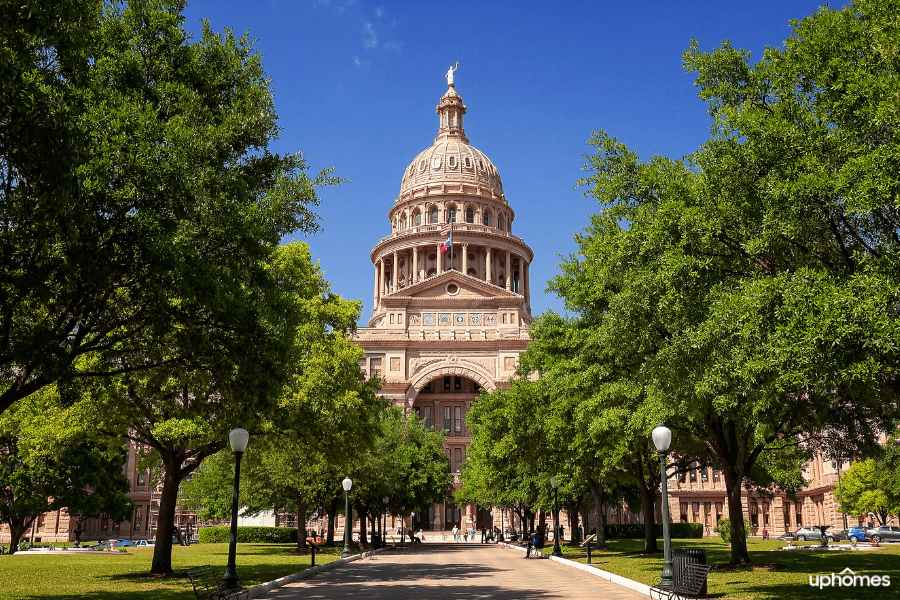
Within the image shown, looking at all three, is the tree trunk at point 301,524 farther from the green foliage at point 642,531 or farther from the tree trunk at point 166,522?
the green foliage at point 642,531

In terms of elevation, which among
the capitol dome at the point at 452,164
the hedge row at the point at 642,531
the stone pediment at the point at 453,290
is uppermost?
the capitol dome at the point at 452,164

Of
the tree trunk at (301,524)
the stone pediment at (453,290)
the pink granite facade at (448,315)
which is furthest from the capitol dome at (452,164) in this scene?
the tree trunk at (301,524)

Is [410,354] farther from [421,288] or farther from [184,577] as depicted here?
[184,577]

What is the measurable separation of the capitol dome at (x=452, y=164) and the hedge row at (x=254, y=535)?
6484 centimetres

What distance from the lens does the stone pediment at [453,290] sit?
90875 millimetres

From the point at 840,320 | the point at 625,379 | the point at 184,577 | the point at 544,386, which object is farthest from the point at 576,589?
the point at 544,386

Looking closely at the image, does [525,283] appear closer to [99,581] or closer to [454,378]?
[454,378]


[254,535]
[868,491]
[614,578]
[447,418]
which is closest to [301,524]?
[614,578]

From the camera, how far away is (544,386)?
3312 cm

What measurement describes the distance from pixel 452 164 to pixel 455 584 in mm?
104485

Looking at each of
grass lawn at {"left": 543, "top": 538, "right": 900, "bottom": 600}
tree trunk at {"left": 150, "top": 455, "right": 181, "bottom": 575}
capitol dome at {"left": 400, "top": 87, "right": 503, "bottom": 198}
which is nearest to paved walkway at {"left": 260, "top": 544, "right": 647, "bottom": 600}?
grass lawn at {"left": 543, "top": 538, "right": 900, "bottom": 600}

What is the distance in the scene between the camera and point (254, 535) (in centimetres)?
6594

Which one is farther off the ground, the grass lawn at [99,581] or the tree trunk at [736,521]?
the tree trunk at [736,521]

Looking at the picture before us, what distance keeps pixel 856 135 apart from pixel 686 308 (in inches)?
188
